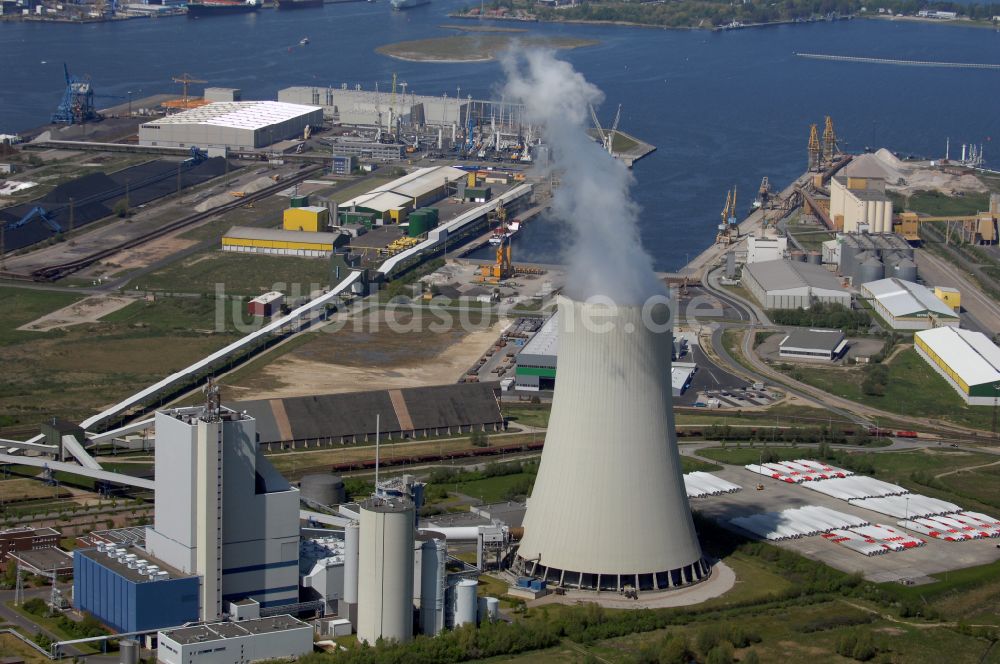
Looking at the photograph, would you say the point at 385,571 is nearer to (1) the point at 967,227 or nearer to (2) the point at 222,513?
(2) the point at 222,513

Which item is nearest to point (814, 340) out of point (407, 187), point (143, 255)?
point (143, 255)

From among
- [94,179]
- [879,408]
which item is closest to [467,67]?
[94,179]

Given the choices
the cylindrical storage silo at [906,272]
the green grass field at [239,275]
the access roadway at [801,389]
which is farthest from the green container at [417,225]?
the cylindrical storage silo at [906,272]

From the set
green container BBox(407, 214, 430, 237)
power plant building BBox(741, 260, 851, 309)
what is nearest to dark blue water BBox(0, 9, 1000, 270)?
green container BBox(407, 214, 430, 237)

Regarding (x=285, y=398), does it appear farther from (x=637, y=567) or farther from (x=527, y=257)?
(x=527, y=257)

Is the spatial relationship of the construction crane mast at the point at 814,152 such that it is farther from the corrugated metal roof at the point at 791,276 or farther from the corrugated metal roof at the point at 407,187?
the corrugated metal roof at the point at 791,276

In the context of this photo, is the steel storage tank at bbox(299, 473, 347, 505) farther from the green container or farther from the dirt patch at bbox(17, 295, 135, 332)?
the green container
